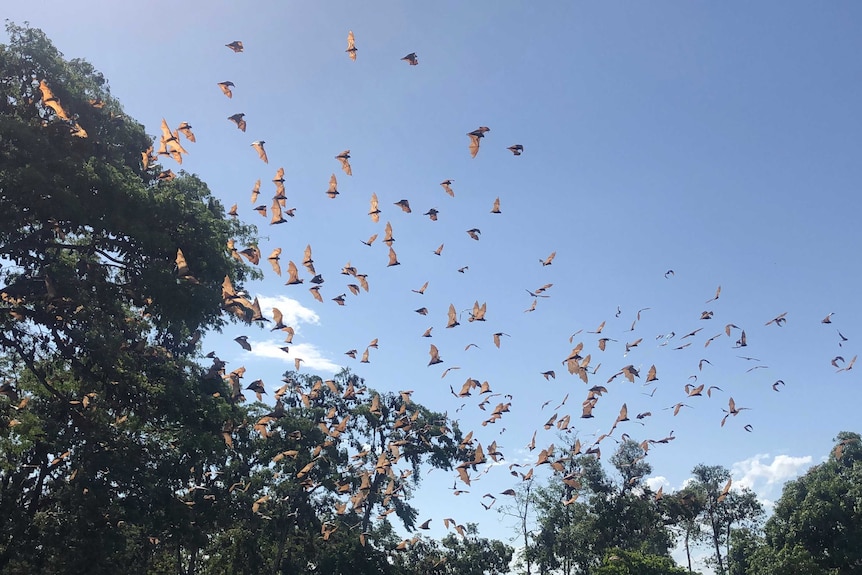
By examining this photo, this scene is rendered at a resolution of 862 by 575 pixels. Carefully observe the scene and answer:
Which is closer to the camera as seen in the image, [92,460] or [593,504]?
[92,460]

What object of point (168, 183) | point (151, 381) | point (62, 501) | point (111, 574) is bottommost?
point (111, 574)

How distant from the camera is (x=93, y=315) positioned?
12336 millimetres

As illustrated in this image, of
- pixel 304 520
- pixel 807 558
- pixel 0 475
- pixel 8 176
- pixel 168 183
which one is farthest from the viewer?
pixel 304 520

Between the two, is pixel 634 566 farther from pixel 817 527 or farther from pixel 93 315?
pixel 93 315

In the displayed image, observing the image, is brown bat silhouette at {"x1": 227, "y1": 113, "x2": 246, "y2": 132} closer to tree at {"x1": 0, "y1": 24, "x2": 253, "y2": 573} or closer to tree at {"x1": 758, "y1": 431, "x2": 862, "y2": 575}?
tree at {"x1": 0, "y1": 24, "x2": 253, "y2": 573}

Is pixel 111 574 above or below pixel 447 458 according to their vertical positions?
below

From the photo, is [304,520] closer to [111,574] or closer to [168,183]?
[111,574]

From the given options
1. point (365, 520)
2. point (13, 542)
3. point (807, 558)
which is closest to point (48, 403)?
point (13, 542)

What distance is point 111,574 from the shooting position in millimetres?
13898

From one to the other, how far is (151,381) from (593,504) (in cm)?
2969

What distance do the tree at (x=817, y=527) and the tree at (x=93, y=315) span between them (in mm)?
23231

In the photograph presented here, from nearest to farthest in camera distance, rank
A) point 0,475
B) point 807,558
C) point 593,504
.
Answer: point 0,475
point 807,558
point 593,504

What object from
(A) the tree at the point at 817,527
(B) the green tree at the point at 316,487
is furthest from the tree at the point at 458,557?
(A) the tree at the point at 817,527

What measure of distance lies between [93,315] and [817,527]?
2844cm
